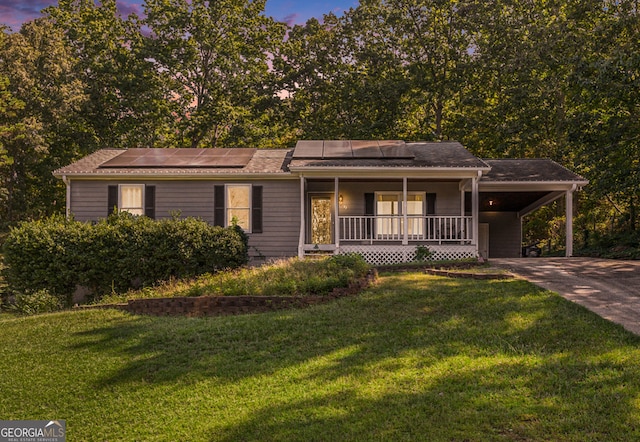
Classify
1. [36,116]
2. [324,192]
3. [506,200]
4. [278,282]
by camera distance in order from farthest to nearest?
[36,116]
[506,200]
[324,192]
[278,282]

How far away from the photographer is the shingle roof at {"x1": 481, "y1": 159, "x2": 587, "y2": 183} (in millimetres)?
15008

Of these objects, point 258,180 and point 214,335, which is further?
point 258,180

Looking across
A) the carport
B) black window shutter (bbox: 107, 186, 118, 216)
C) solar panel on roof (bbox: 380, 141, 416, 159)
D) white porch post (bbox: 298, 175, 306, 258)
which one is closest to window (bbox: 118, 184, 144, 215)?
black window shutter (bbox: 107, 186, 118, 216)

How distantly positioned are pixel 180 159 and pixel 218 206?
244cm

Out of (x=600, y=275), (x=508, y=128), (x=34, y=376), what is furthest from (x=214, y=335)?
(x=508, y=128)

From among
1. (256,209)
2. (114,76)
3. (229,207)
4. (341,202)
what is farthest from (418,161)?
(114,76)

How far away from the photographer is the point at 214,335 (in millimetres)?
7168

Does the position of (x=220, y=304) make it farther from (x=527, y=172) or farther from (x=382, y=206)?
(x=527, y=172)

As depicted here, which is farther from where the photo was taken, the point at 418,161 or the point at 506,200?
the point at 506,200

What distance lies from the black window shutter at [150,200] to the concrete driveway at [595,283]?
10.0 metres

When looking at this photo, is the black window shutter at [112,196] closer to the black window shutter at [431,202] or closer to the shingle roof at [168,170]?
the shingle roof at [168,170]

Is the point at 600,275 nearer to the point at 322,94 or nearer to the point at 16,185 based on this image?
the point at 322,94

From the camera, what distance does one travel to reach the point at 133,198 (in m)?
15.4

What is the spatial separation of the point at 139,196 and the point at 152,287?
182 inches
